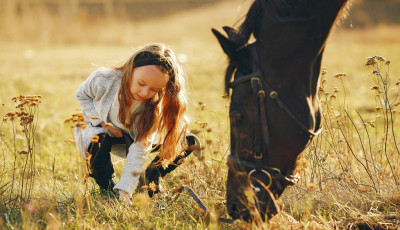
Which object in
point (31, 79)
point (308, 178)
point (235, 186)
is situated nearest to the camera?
point (235, 186)

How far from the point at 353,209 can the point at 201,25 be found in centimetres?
2565

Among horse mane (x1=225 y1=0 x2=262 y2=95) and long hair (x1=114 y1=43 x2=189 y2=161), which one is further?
long hair (x1=114 y1=43 x2=189 y2=161)

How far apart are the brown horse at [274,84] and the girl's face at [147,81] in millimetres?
878

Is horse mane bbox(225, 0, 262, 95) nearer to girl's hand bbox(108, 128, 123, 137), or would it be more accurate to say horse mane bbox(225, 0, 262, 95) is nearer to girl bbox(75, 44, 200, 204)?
girl bbox(75, 44, 200, 204)

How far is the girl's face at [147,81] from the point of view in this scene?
315 cm

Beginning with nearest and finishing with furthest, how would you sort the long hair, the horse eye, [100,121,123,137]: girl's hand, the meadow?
1. the horse eye
2. the meadow
3. the long hair
4. [100,121,123,137]: girl's hand

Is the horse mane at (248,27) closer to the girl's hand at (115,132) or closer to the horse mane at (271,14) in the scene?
the horse mane at (271,14)

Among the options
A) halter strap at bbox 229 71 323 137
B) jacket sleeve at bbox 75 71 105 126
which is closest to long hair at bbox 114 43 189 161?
jacket sleeve at bbox 75 71 105 126

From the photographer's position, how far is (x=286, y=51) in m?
2.29

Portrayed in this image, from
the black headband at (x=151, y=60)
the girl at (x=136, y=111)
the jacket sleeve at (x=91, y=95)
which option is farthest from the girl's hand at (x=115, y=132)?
the black headband at (x=151, y=60)

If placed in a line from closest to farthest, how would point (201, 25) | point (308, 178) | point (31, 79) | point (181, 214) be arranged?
1. point (181, 214)
2. point (308, 178)
3. point (31, 79)
4. point (201, 25)

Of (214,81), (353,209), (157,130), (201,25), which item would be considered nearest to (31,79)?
(214,81)

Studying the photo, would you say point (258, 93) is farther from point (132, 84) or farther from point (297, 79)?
point (132, 84)

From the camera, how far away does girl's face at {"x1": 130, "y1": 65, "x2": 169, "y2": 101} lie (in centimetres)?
315
